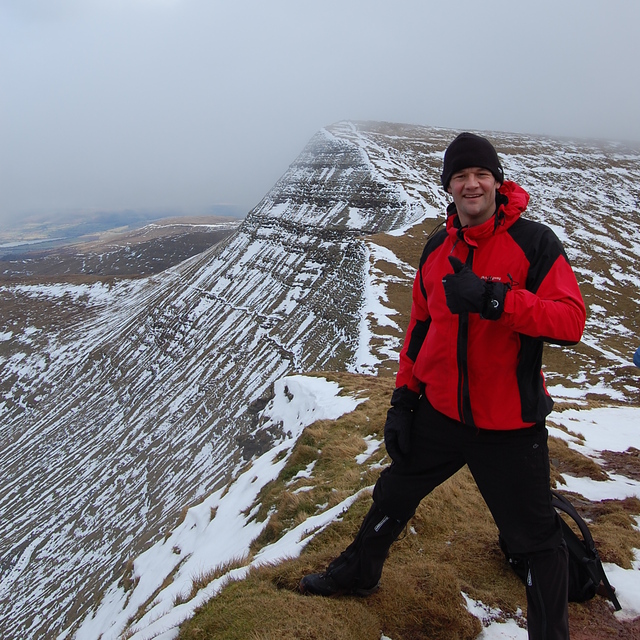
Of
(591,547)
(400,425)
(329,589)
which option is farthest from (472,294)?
(329,589)

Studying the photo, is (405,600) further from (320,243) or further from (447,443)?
(320,243)

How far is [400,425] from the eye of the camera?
13.0ft

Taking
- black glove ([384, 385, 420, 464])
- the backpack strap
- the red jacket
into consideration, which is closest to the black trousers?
the red jacket

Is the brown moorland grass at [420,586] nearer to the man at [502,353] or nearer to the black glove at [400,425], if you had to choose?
the man at [502,353]

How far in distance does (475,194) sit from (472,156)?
0.33 metres

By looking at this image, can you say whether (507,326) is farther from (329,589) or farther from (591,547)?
(329,589)

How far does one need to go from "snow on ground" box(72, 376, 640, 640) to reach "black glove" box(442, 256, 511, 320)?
3.35 m

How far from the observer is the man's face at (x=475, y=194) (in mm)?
3393

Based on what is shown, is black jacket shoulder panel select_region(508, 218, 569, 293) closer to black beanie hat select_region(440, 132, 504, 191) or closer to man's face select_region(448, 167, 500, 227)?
man's face select_region(448, 167, 500, 227)

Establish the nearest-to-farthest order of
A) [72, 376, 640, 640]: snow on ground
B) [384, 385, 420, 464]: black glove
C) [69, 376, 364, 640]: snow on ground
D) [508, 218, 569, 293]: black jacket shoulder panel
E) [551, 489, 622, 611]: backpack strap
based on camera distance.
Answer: [508, 218, 569, 293]: black jacket shoulder panel, [384, 385, 420, 464]: black glove, [551, 489, 622, 611]: backpack strap, [72, 376, 640, 640]: snow on ground, [69, 376, 364, 640]: snow on ground

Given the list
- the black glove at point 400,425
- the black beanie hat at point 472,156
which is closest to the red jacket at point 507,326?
the black beanie hat at point 472,156

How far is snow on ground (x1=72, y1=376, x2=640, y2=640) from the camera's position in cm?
469

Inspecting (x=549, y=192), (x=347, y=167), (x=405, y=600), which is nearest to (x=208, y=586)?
(x=405, y=600)

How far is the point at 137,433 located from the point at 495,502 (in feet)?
157
